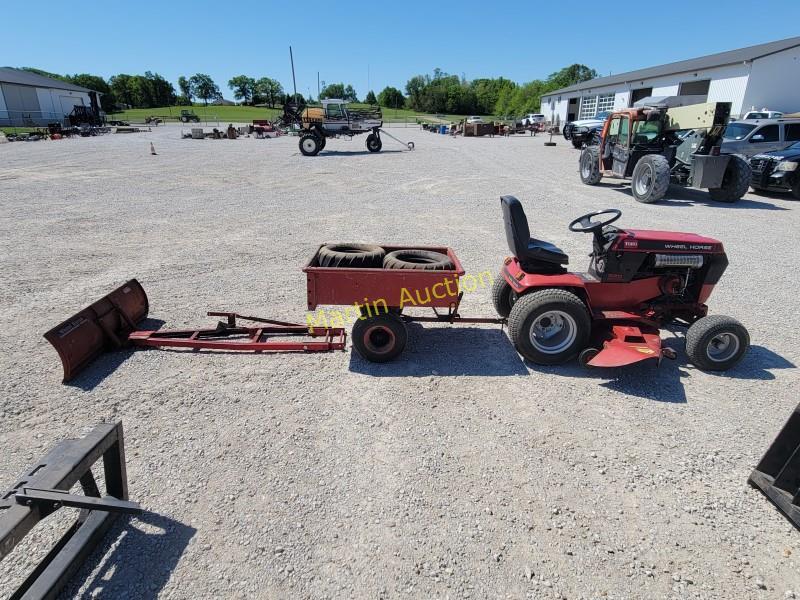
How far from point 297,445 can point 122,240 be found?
6385mm

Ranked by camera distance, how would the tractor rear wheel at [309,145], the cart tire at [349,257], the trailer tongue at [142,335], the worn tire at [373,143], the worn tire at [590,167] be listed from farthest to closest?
the worn tire at [373,143]
the tractor rear wheel at [309,145]
the worn tire at [590,167]
the cart tire at [349,257]
the trailer tongue at [142,335]

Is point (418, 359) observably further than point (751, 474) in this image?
Yes

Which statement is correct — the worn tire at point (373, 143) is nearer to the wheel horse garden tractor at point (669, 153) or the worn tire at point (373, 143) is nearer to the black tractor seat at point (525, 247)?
the wheel horse garden tractor at point (669, 153)

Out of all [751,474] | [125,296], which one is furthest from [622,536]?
[125,296]

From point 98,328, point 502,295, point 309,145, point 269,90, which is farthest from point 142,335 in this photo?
point 269,90

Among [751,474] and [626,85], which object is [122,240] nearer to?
[751,474]

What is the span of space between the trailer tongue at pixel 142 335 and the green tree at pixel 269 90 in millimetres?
123931

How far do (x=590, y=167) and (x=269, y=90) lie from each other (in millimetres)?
129023

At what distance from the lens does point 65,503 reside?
2.05 meters

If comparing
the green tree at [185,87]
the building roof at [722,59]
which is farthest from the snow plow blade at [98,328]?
the green tree at [185,87]

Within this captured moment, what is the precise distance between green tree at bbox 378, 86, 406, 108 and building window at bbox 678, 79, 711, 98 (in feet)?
292

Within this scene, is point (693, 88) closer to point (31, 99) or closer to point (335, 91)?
point (31, 99)

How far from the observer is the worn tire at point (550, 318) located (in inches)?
152

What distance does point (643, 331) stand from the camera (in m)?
4.10
